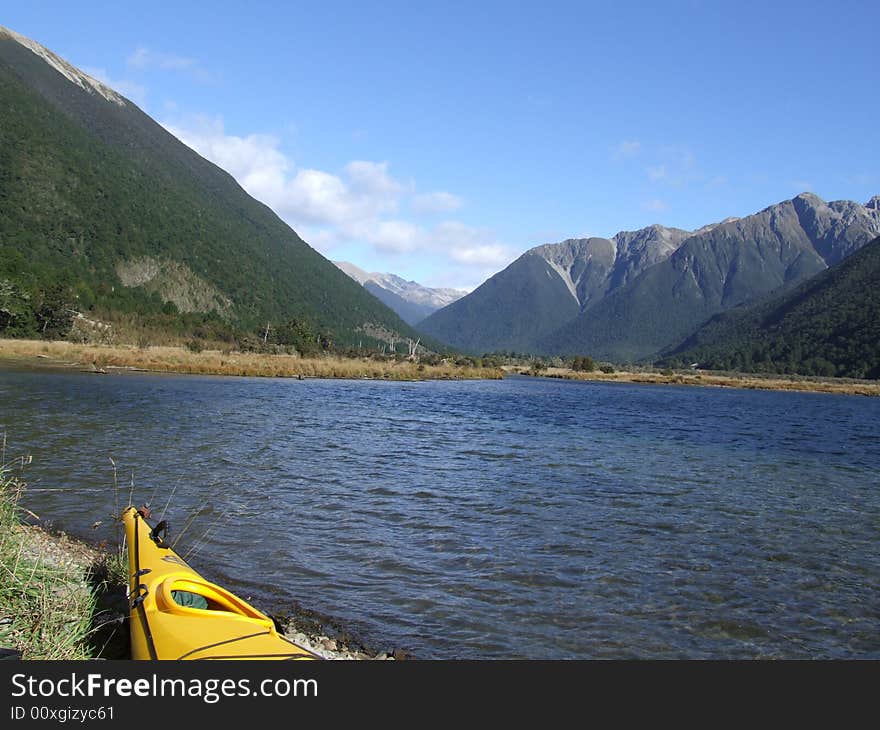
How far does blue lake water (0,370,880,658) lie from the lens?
9031mm

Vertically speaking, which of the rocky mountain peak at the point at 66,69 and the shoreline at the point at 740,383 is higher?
the rocky mountain peak at the point at 66,69

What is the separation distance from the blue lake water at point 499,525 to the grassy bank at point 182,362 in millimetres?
29155

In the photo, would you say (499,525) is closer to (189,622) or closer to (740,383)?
(189,622)

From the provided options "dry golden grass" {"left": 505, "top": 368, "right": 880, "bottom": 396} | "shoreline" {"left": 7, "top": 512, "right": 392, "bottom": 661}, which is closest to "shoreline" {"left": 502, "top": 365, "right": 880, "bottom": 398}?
"dry golden grass" {"left": 505, "top": 368, "right": 880, "bottom": 396}

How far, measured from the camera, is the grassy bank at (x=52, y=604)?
6.16 m

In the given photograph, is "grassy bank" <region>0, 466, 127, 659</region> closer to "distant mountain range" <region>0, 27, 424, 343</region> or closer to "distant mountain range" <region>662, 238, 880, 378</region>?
"distant mountain range" <region>0, 27, 424, 343</region>

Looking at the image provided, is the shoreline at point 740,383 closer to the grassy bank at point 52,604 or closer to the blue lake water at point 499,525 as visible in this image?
the blue lake water at point 499,525

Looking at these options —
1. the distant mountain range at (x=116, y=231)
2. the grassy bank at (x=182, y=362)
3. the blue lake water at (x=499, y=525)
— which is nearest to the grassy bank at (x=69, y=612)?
the blue lake water at (x=499, y=525)

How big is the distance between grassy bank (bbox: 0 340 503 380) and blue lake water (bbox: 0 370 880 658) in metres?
29.2

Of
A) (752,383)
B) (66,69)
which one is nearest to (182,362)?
(752,383)

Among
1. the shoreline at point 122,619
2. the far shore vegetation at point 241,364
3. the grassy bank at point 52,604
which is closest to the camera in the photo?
the grassy bank at point 52,604

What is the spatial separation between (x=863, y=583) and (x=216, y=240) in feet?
541

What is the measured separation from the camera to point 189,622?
6.26m
